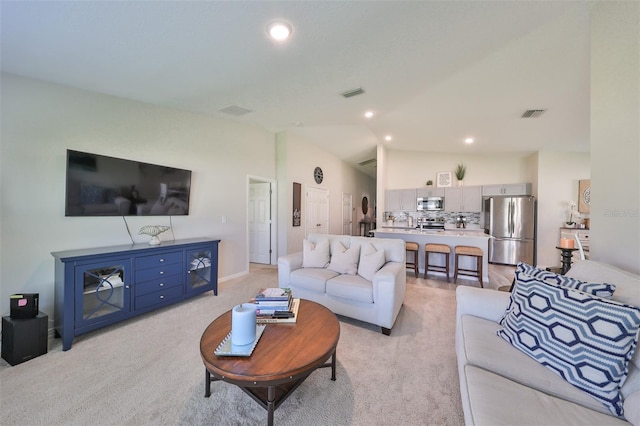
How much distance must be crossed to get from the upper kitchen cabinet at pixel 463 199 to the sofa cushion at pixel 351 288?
445cm

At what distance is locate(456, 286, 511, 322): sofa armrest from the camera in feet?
5.35

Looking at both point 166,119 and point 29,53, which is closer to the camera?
point 29,53

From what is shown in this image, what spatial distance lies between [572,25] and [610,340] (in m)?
2.52

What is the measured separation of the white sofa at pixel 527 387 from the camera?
35.5 inches

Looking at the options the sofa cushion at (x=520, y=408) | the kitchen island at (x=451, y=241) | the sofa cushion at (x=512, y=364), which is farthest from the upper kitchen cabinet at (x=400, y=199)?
the sofa cushion at (x=520, y=408)

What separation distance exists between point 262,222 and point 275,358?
13.6ft

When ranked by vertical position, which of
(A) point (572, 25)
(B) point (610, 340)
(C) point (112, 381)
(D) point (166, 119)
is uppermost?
(A) point (572, 25)

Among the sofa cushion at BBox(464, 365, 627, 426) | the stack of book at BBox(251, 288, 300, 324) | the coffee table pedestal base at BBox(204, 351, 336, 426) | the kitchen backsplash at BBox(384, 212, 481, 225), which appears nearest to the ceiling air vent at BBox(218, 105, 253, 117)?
the stack of book at BBox(251, 288, 300, 324)

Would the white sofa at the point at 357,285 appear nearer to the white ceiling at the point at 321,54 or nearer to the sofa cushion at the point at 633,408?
the sofa cushion at the point at 633,408

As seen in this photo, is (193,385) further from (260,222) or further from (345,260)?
(260,222)

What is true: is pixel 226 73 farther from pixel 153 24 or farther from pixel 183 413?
pixel 183 413

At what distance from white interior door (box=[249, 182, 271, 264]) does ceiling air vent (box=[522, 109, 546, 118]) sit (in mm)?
4489

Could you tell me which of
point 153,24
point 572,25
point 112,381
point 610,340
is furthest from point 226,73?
point 610,340

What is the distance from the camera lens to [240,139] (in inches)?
169
